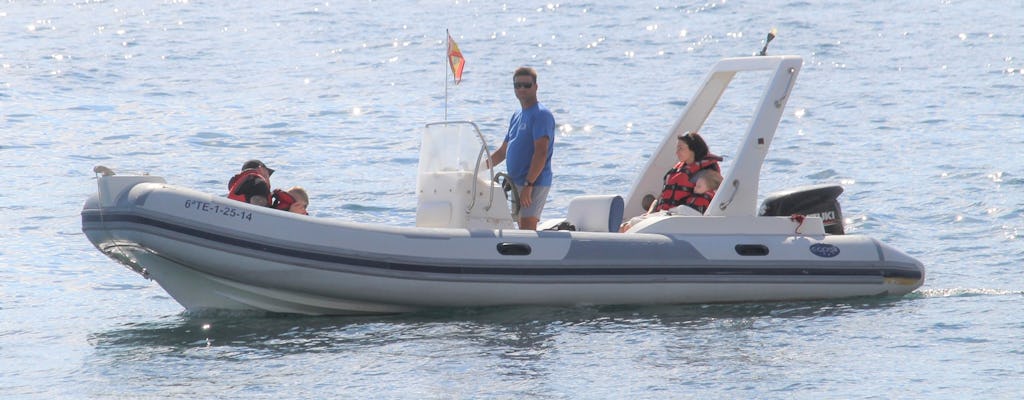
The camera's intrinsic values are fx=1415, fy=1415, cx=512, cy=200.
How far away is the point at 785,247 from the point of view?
8766 mm

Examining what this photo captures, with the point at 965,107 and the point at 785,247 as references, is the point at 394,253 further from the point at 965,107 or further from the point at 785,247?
the point at 965,107

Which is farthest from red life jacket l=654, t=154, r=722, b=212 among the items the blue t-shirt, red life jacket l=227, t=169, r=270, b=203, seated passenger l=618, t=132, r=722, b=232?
red life jacket l=227, t=169, r=270, b=203

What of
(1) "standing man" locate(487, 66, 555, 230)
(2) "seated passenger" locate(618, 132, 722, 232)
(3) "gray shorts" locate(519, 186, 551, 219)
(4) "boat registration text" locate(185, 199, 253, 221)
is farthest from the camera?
(2) "seated passenger" locate(618, 132, 722, 232)

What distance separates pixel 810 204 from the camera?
9.15 m

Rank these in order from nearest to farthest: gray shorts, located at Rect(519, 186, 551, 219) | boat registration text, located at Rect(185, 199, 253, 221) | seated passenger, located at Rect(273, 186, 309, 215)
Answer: boat registration text, located at Rect(185, 199, 253, 221)
seated passenger, located at Rect(273, 186, 309, 215)
gray shorts, located at Rect(519, 186, 551, 219)

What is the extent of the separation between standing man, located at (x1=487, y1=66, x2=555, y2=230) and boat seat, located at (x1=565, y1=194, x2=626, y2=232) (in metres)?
0.33

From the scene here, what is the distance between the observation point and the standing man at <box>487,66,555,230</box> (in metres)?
8.55

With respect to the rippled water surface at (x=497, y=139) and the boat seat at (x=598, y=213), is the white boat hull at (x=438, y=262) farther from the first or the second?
the boat seat at (x=598, y=213)

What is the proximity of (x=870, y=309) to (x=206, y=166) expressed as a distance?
9.42 metres

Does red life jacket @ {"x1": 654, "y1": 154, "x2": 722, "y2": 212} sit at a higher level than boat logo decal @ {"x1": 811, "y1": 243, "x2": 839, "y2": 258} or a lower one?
higher

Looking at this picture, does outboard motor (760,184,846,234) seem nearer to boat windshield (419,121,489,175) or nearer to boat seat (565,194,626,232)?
boat seat (565,194,626,232)

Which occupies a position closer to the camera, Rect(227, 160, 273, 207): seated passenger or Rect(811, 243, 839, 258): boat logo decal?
Rect(227, 160, 273, 207): seated passenger

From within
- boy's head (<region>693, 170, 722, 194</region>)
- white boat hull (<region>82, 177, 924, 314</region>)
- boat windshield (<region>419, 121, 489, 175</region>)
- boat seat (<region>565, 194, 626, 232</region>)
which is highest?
boat windshield (<region>419, 121, 489, 175</region>)

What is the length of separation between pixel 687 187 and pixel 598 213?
2.03 ft
